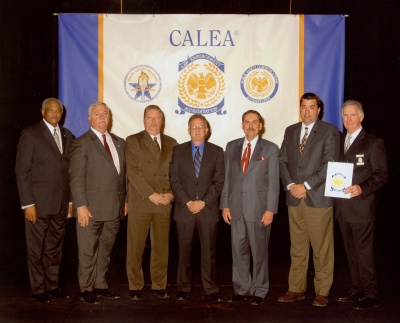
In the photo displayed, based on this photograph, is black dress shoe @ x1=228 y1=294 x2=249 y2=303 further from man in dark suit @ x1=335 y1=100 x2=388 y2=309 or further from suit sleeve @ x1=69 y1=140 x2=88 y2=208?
suit sleeve @ x1=69 y1=140 x2=88 y2=208

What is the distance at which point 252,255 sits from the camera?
4215 millimetres

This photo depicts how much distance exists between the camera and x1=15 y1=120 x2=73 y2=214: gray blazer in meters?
4.16

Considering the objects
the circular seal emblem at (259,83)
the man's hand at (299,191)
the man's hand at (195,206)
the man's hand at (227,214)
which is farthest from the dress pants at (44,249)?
the circular seal emblem at (259,83)

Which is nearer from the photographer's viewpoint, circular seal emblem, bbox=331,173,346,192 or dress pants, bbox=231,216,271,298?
circular seal emblem, bbox=331,173,346,192

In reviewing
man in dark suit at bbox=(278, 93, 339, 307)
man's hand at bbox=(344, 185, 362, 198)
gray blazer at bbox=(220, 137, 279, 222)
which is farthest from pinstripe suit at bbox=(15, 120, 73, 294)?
man's hand at bbox=(344, 185, 362, 198)

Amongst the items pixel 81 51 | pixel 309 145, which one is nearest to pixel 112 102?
pixel 81 51

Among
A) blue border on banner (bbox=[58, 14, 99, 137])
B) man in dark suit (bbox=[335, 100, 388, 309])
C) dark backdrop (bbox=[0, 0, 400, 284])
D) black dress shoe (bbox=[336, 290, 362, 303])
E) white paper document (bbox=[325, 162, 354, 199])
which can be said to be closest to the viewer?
white paper document (bbox=[325, 162, 354, 199])

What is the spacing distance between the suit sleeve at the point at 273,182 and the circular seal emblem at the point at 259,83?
2.61ft

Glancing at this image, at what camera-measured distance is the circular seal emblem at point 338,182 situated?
398 centimetres

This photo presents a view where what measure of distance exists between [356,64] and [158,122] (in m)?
2.09

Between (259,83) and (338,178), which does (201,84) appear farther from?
(338,178)

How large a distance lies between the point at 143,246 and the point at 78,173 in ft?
2.87

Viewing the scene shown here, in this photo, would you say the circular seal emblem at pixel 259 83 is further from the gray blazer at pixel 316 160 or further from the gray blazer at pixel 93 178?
the gray blazer at pixel 93 178

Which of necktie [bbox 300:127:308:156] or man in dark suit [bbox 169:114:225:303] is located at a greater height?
necktie [bbox 300:127:308:156]
